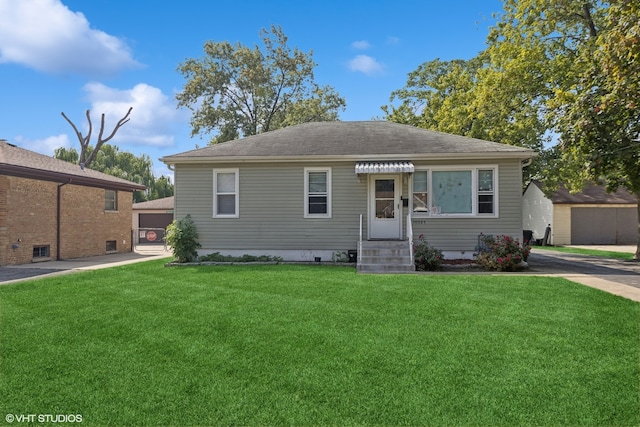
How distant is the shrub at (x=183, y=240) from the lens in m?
11.6

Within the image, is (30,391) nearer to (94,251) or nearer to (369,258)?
(369,258)

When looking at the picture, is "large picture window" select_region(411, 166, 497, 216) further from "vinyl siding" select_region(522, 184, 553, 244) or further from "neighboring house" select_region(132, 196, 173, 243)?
"neighboring house" select_region(132, 196, 173, 243)

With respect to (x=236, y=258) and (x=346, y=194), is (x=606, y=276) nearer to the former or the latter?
(x=346, y=194)

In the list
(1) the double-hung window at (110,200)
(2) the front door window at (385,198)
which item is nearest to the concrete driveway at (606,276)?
(2) the front door window at (385,198)

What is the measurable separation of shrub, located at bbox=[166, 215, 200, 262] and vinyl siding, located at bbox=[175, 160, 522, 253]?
0.28 m

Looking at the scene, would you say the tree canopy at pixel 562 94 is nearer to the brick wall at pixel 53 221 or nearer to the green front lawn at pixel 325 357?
the green front lawn at pixel 325 357

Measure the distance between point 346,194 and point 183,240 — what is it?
5323 mm

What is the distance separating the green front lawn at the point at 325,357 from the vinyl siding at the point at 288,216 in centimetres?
449

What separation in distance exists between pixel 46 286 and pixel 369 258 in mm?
7677

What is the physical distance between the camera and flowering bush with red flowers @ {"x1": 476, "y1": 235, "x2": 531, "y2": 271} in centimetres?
991

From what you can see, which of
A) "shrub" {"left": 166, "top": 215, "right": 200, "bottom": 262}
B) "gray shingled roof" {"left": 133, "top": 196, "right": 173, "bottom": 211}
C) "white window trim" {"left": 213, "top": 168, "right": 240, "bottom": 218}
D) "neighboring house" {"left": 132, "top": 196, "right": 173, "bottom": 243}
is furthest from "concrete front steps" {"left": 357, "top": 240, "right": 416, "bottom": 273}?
"neighboring house" {"left": 132, "top": 196, "right": 173, "bottom": 243}

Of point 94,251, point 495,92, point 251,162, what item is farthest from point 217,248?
point 495,92

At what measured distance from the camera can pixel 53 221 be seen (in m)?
13.9

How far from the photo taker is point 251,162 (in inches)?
473
